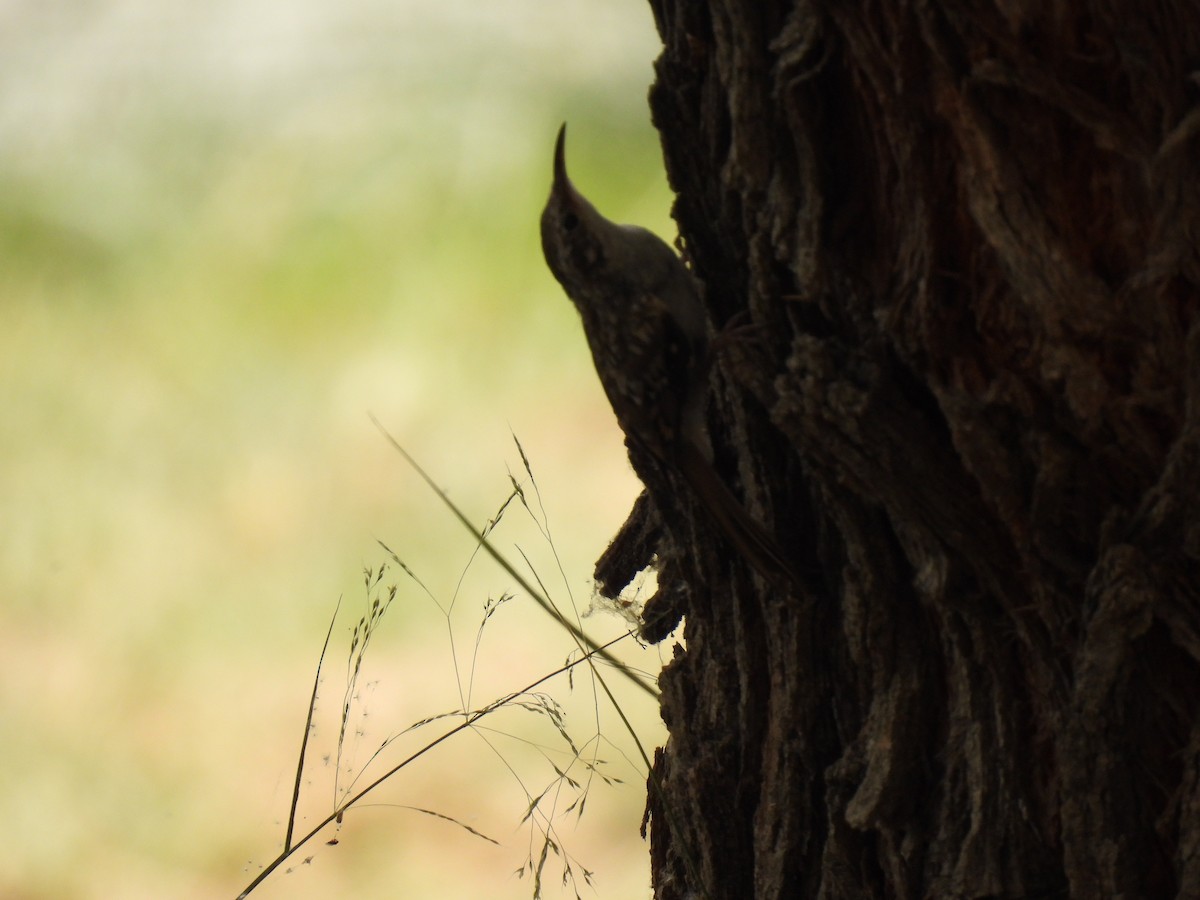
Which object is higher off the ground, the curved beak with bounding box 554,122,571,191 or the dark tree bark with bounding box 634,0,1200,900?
the curved beak with bounding box 554,122,571,191

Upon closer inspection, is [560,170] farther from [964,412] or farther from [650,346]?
[964,412]

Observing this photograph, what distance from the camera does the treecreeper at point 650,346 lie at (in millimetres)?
1335

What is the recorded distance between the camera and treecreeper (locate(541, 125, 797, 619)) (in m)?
1.33

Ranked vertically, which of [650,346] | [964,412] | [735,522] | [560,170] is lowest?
[964,412]

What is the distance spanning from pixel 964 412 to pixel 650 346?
740mm

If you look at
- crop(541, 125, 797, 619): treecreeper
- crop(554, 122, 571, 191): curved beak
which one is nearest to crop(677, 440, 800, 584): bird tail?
crop(541, 125, 797, 619): treecreeper

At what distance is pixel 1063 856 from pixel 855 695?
0.27 metres

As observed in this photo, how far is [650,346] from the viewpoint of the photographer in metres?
1.69

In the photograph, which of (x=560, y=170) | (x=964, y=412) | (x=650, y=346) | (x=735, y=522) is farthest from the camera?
(x=560, y=170)

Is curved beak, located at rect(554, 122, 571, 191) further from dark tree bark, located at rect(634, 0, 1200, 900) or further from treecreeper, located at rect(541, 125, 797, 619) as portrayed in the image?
dark tree bark, located at rect(634, 0, 1200, 900)

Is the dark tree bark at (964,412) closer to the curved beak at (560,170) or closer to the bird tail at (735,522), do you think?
the bird tail at (735,522)

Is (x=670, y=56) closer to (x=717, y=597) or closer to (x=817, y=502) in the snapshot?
(x=817, y=502)

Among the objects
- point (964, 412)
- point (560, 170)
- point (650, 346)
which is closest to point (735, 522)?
point (964, 412)

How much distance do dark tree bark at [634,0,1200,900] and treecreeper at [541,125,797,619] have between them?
6cm
